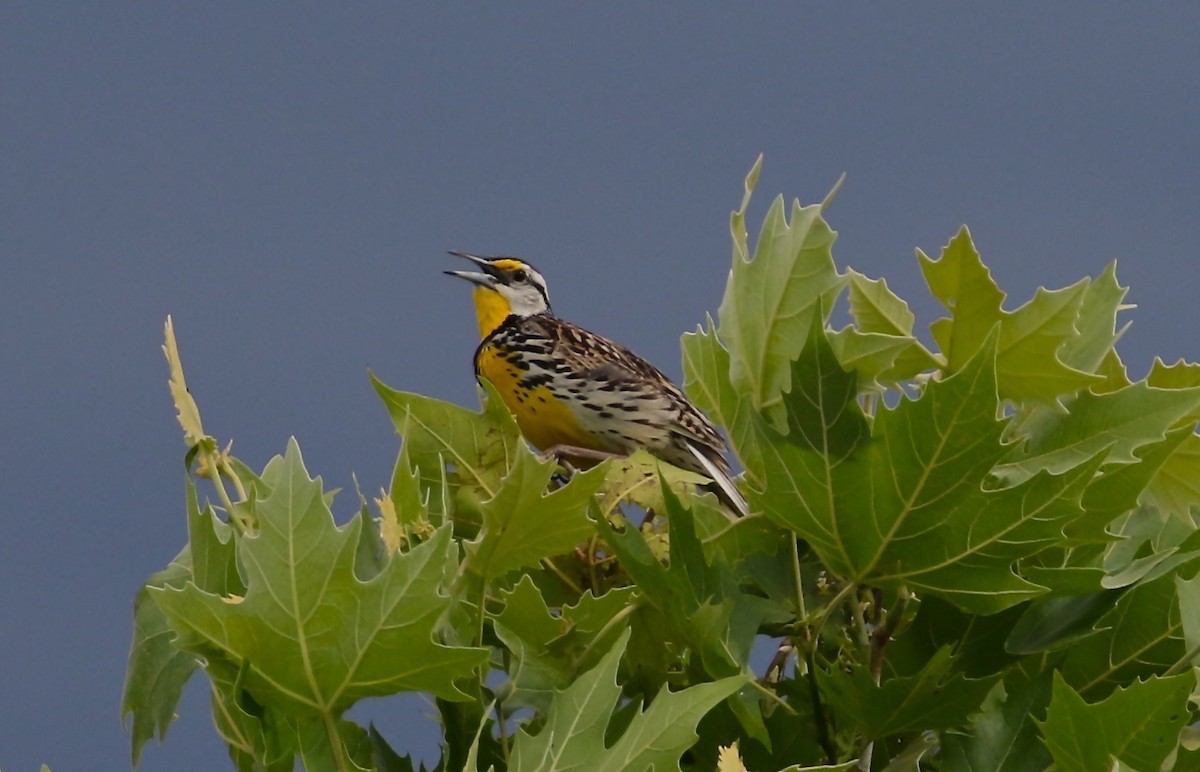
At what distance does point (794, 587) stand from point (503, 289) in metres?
5.39

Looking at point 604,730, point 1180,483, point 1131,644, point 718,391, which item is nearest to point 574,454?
point 718,391

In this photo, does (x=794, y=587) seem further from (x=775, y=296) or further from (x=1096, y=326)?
(x=1096, y=326)

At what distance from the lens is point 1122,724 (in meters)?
2.96

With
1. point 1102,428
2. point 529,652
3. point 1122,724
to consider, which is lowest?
point 1122,724

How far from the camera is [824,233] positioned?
344 centimetres

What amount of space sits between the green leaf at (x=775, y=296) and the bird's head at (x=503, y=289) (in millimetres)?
4586

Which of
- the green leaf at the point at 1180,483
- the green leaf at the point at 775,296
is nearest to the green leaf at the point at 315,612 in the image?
the green leaf at the point at 775,296

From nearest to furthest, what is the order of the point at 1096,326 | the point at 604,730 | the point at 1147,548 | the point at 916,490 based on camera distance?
the point at 604,730 < the point at 916,490 < the point at 1147,548 < the point at 1096,326

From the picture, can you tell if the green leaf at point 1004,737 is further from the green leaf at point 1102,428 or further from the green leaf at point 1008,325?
the green leaf at point 1008,325

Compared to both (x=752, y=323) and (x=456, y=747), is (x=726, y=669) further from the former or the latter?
(x=752, y=323)

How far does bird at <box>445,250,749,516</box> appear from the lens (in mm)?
6402

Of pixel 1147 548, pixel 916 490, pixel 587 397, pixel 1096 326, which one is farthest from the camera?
pixel 587 397

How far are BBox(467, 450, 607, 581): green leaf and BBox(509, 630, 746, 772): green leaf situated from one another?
378 millimetres

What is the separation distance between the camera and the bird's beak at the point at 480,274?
838 centimetres
